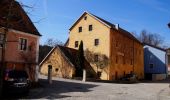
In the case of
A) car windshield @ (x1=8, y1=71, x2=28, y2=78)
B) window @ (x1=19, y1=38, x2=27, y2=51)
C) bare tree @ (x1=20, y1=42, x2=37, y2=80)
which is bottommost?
car windshield @ (x1=8, y1=71, x2=28, y2=78)

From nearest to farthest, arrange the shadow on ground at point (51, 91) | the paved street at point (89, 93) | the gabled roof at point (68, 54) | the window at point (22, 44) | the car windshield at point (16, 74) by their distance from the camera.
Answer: the car windshield at point (16, 74) < the shadow on ground at point (51, 91) < the paved street at point (89, 93) < the window at point (22, 44) < the gabled roof at point (68, 54)

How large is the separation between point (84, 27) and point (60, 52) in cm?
783

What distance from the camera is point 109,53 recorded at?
1806 inches

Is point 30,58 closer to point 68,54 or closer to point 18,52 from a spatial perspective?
point 18,52

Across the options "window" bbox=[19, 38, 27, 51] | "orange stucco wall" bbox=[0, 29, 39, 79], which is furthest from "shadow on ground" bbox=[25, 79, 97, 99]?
"window" bbox=[19, 38, 27, 51]

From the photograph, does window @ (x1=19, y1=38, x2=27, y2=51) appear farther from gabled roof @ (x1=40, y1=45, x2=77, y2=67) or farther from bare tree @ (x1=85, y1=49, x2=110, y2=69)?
bare tree @ (x1=85, y1=49, x2=110, y2=69)

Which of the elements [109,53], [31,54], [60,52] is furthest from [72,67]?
[31,54]

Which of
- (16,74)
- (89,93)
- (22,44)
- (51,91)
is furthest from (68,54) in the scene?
(16,74)

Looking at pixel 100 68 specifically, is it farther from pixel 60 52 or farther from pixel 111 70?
pixel 60 52

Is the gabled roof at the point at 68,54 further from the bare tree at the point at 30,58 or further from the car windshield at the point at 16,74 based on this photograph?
the car windshield at the point at 16,74

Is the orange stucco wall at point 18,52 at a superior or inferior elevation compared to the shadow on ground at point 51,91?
superior

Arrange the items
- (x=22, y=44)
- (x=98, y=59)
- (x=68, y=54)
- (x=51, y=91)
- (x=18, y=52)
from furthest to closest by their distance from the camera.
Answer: (x=98, y=59)
(x=68, y=54)
(x=22, y=44)
(x=18, y=52)
(x=51, y=91)

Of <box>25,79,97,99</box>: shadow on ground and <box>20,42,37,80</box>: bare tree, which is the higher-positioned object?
<box>20,42,37,80</box>: bare tree

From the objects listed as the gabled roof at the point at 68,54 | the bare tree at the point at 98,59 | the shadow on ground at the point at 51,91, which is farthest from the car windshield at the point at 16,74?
the bare tree at the point at 98,59
